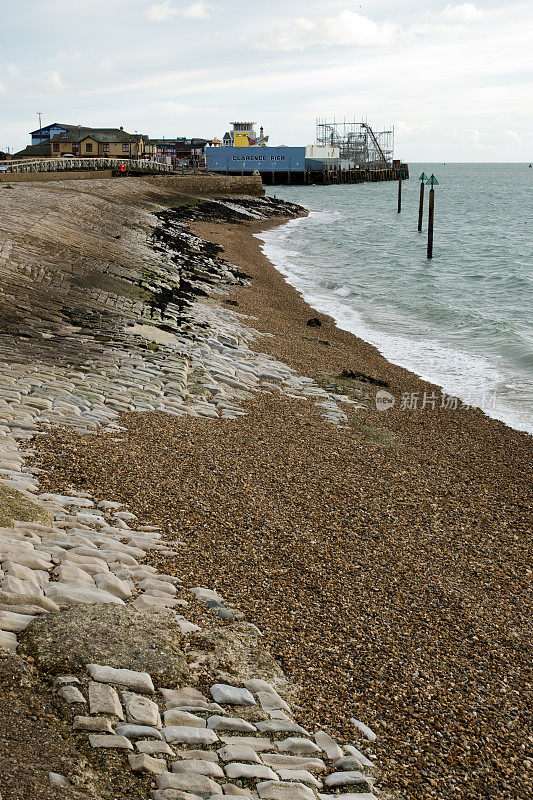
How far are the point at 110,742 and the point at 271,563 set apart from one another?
2.84 meters

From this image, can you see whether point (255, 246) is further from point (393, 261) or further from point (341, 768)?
point (341, 768)

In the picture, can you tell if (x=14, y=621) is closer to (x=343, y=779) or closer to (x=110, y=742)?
(x=110, y=742)

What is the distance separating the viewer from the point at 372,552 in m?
7.41

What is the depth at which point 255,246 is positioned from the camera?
37219 mm

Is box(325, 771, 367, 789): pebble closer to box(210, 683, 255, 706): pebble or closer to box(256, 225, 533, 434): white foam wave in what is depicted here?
box(210, 683, 255, 706): pebble

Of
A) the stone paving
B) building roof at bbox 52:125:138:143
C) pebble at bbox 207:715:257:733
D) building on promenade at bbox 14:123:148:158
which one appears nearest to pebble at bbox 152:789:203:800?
the stone paving

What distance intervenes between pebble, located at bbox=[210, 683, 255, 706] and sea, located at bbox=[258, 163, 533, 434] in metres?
8.78

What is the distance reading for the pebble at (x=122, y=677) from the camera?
4.68 m

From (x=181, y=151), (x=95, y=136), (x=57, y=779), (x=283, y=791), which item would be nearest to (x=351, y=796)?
(x=283, y=791)

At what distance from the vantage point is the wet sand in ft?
16.8

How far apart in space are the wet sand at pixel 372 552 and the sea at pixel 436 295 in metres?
3.19

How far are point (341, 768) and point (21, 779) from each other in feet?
6.41

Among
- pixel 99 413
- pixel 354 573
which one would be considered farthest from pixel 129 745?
pixel 99 413

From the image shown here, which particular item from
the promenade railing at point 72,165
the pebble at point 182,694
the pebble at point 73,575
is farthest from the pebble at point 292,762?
the promenade railing at point 72,165
